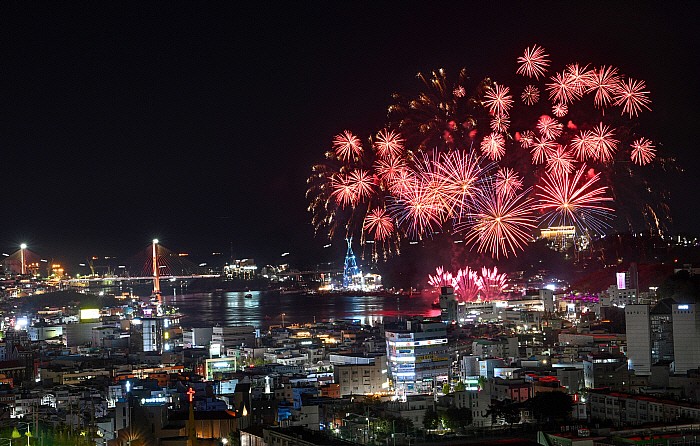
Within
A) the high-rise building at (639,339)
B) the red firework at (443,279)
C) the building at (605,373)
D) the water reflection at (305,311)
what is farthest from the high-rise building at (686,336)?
the water reflection at (305,311)

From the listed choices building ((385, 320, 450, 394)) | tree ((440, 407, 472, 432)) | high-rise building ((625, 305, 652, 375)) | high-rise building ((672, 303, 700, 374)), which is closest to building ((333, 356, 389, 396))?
building ((385, 320, 450, 394))

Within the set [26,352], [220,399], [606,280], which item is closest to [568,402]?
[220,399]

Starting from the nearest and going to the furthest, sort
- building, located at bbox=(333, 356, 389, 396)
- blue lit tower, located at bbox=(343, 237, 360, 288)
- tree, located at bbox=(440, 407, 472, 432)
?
tree, located at bbox=(440, 407, 472, 432)
building, located at bbox=(333, 356, 389, 396)
blue lit tower, located at bbox=(343, 237, 360, 288)

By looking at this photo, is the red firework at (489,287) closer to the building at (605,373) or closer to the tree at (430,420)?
the building at (605,373)

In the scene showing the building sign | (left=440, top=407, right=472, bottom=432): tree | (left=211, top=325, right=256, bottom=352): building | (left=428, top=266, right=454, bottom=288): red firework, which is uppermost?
(left=428, top=266, right=454, bottom=288): red firework

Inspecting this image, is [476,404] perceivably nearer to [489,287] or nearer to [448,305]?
[448,305]

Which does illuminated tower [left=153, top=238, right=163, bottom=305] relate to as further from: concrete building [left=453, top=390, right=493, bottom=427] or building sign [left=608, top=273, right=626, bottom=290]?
concrete building [left=453, top=390, right=493, bottom=427]

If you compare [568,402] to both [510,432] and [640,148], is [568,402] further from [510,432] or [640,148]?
[640,148]
